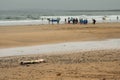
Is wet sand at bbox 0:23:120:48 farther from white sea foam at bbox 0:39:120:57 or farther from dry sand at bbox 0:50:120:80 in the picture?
dry sand at bbox 0:50:120:80

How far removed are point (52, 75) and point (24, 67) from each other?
6.50ft

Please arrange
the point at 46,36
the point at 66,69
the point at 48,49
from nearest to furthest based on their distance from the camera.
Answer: the point at 66,69 < the point at 48,49 < the point at 46,36

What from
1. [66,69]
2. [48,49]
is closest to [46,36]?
[48,49]

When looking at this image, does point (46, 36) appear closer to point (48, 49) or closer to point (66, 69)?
point (48, 49)

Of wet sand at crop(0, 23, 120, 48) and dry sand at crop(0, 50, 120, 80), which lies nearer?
dry sand at crop(0, 50, 120, 80)

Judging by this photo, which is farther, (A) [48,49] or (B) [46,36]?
(B) [46,36]

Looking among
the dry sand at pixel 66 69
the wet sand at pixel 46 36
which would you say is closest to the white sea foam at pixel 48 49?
the wet sand at pixel 46 36

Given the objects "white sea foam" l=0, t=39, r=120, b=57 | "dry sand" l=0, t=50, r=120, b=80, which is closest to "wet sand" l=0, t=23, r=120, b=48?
"white sea foam" l=0, t=39, r=120, b=57

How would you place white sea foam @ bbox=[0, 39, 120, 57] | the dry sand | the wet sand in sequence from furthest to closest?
the wet sand, white sea foam @ bbox=[0, 39, 120, 57], the dry sand

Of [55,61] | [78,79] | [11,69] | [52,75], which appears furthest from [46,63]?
[78,79]

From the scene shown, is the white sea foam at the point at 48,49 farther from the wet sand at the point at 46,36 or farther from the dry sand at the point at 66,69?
the dry sand at the point at 66,69

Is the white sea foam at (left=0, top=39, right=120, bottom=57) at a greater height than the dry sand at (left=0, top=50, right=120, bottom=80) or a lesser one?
lesser

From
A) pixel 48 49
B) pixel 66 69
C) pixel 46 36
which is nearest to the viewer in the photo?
pixel 66 69

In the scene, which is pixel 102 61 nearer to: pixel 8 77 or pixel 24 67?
pixel 24 67
